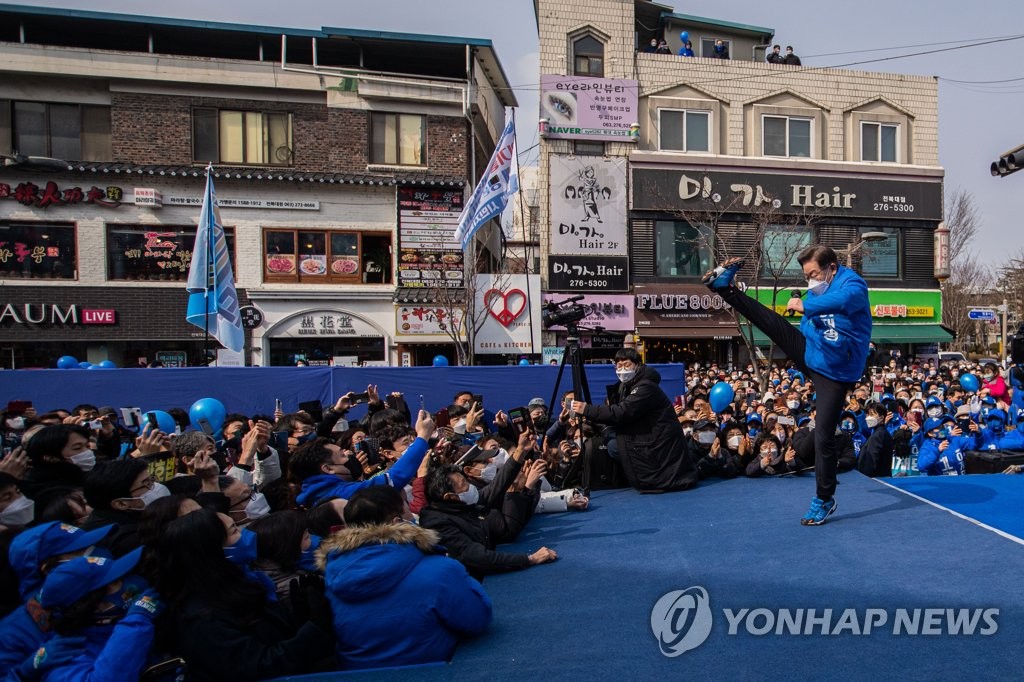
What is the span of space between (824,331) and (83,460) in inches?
206

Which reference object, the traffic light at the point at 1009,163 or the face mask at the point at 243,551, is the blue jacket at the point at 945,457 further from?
→ the face mask at the point at 243,551

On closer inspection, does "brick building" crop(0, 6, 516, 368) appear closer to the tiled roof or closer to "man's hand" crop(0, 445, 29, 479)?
the tiled roof

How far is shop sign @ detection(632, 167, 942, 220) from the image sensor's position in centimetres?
2164

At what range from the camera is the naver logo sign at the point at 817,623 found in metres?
2.94

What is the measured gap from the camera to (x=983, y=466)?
22.1 ft

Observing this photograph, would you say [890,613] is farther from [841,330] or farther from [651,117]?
[651,117]

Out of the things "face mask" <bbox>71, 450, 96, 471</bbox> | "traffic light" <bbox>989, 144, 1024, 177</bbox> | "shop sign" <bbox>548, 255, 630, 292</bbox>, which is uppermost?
"traffic light" <bbox>989, 144, 1024, 177</bbox>

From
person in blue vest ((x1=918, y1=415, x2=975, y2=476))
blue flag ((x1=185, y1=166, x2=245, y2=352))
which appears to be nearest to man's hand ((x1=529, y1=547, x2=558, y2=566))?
person in blue vest ((x1=918, y1=415, x2=975, y2=476))

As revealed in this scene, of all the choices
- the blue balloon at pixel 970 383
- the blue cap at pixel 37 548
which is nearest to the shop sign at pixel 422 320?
the blue balloon at pixel 970 383

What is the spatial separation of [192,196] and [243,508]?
51.9ft

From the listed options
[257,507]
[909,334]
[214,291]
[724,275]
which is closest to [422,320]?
[214,291]

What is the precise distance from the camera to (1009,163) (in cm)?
934

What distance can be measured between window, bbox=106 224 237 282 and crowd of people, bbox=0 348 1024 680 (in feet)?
37.8

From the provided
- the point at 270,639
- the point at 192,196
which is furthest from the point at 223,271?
the point at 270,639
